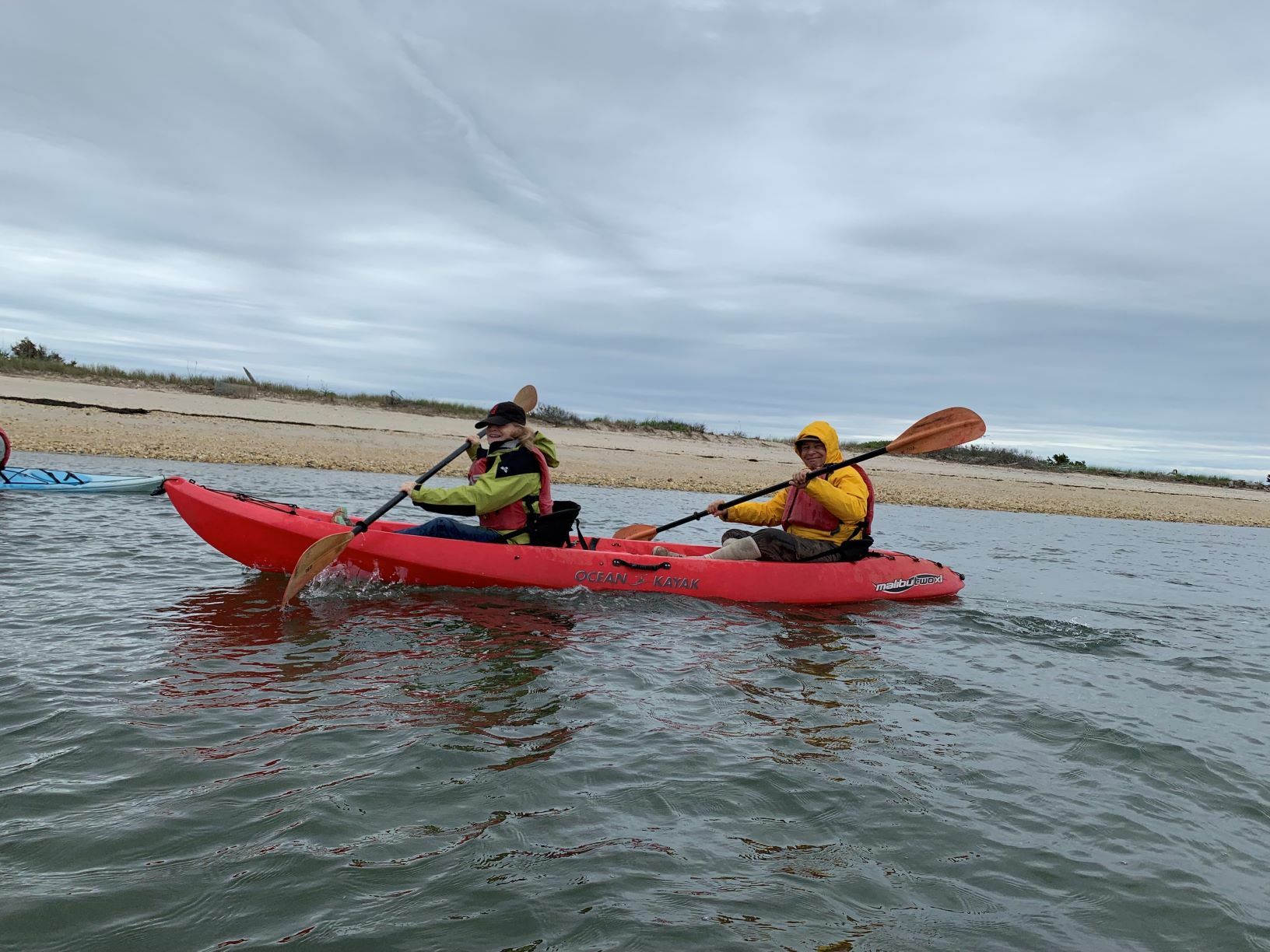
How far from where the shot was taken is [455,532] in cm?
749

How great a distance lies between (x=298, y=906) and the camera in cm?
254

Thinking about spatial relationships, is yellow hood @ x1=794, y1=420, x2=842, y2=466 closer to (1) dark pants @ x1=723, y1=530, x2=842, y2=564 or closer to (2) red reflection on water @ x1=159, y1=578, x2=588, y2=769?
(1) dark pants @ x1=723, y1=530, x2=842, y2=564

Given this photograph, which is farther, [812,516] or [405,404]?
[405,404]

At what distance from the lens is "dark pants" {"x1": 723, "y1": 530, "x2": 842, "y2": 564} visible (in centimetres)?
820

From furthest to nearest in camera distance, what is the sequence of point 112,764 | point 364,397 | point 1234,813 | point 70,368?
point 364,397 → point 70,368 → point 1234,813 → point 112,764

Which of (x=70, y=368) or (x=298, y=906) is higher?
(x=70, y=368)

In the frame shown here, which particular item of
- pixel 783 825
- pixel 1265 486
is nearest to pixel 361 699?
Result: pixel 783 825

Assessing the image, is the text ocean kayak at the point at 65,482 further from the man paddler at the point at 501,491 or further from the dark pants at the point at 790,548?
the dark pants at the point at 790,548

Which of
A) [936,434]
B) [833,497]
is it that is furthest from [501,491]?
[936,434]

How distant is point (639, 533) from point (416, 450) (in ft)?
45.2

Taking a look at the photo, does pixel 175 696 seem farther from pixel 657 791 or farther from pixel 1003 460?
pixel 1003 460

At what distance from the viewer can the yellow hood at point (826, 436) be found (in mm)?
8164

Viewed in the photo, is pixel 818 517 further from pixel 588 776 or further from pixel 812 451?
pixel 588 776

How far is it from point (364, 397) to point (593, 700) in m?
28.1
